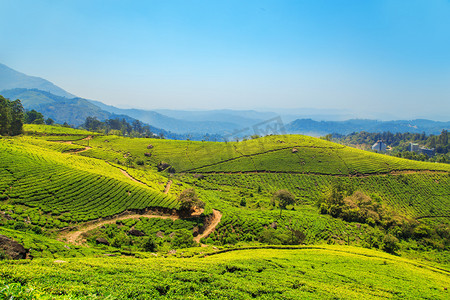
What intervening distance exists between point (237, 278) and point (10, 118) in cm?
10623

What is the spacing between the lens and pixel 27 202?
31531mm

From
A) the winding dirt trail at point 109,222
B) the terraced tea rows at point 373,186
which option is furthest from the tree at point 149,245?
the terraced tea rows at point 373,186

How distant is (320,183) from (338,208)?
31.9 meters

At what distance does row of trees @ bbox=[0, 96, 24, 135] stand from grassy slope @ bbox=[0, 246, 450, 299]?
9220cm

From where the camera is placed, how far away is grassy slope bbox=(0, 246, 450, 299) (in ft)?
42.3

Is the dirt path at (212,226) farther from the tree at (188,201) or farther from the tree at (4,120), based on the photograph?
the tree at (4,120)

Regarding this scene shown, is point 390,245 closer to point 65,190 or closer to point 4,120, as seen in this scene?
point 65,190

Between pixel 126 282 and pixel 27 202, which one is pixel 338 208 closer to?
pixel 126 282

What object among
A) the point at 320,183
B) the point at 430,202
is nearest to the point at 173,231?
the point at 320,183

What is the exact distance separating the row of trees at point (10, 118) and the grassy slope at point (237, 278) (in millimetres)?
92197

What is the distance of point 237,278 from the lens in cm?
1858

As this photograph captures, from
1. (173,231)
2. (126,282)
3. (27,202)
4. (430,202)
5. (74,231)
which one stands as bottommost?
(430,202)

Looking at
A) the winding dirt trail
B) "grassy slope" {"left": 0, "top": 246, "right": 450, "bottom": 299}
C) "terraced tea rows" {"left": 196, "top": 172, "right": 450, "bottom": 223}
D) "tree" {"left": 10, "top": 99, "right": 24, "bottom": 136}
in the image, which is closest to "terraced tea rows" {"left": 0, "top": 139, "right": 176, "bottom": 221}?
the winding dirt trail

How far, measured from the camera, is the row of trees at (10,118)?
8050 centimetres
